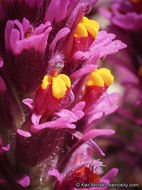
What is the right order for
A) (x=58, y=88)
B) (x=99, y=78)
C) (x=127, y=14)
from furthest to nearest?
(x=127, y=14) < (x=99, y=78) < (x=58, y=88)

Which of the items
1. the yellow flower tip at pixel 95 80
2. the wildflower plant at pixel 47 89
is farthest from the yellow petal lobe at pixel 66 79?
the yellow flower tip at pixel 95 80

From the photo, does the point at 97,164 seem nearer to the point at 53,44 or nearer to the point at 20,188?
the point at 20,188

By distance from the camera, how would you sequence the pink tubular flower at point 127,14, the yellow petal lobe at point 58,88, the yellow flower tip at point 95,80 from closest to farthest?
the yellow petal lobe at point 58,88 < the yellow flower tip at point 95,80 < the pink tubular flower at point 127,14

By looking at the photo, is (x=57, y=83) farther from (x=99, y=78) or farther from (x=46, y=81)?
(x=99, y=78)

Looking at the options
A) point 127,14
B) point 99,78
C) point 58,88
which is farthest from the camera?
point 127,14

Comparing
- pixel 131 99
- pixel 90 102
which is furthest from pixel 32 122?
pixel 131 99

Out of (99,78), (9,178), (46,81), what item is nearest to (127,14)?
(99,78)

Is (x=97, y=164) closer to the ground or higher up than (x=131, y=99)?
higher up

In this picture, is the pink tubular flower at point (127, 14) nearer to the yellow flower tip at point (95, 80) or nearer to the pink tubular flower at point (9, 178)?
the yellow flower tip at point (95, 80)
